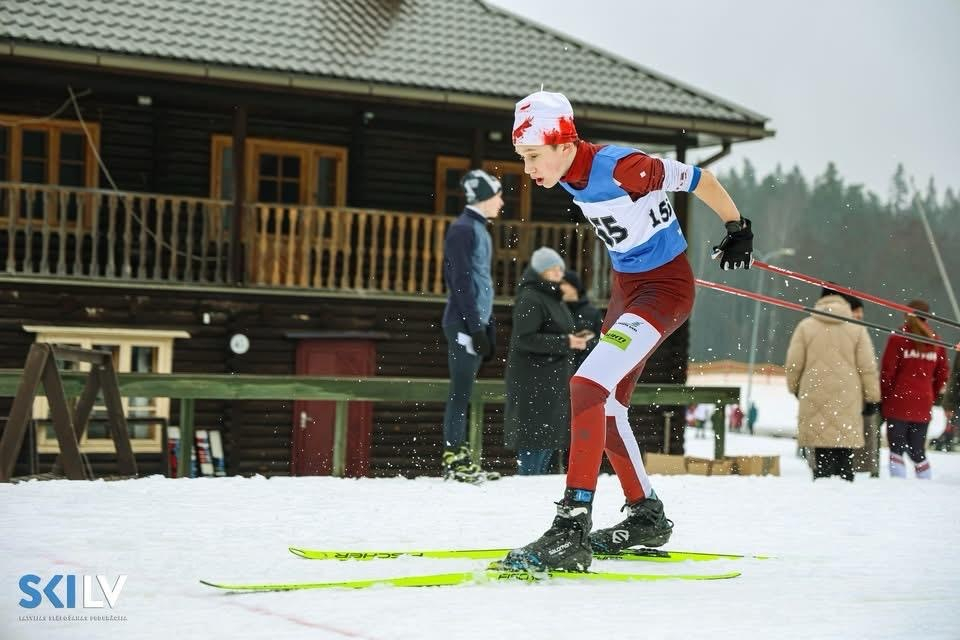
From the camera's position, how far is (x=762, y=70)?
251ft

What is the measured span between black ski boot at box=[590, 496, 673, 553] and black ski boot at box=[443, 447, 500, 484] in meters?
2.59

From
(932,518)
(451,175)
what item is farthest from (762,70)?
(932,518)

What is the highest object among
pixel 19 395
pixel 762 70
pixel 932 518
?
pixel 762 70

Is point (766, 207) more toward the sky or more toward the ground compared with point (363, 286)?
more toward the sky

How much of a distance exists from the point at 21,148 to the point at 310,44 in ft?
12.1

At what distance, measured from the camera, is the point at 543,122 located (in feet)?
14.1

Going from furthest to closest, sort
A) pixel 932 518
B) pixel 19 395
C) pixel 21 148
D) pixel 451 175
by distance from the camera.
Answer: pixel 451 175 < pixel 21 148 < pixel 19 395 < pixel 932 518

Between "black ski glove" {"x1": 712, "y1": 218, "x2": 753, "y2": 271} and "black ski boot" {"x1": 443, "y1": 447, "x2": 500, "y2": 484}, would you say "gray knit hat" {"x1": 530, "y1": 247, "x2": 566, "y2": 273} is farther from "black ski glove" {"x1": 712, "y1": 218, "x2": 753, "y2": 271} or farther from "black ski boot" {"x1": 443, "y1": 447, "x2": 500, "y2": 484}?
"black ski glove" {"x1": 712, "y1": 218, "x2": 753, "y2": 271}

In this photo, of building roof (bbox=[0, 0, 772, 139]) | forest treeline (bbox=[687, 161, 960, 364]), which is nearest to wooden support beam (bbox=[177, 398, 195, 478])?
building roof (bbox=[0, 0, 772, 139])

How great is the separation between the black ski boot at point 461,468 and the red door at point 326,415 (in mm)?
8005

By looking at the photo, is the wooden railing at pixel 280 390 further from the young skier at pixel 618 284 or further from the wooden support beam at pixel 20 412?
the young skier at pixel 618 284

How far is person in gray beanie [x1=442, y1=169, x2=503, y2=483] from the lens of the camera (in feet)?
23.2

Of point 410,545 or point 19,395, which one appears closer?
point 410,545

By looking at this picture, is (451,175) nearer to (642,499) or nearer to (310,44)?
(310,44)
